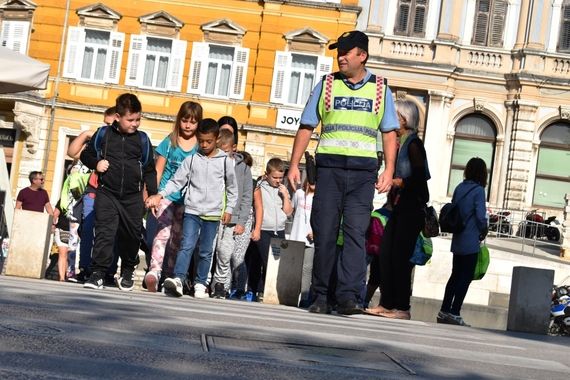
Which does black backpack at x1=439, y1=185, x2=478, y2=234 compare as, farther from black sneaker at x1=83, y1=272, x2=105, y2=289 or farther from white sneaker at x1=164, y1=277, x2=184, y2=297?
black sneaker at x1=83, y1=272, x2=105, y2=289

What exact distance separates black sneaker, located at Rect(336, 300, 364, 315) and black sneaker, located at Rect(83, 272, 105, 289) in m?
2.33

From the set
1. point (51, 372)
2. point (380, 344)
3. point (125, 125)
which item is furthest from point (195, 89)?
point (51, 372)

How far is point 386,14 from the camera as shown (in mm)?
41875

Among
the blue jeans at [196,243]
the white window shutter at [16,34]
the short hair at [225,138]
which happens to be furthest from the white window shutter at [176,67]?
the blue jeans at [196,243]

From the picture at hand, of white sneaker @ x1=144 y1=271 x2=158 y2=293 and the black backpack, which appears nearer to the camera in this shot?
white sneaker @ x1=144 y1=271 x2=158 y2=293

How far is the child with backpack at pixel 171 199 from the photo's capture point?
13219mm

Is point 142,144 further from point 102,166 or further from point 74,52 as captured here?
point 74,52

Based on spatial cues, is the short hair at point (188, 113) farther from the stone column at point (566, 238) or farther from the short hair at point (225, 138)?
the stone column at point (566, 238)

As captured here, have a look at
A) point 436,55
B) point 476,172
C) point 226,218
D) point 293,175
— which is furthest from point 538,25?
point 293,175

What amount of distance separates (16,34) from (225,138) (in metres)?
28.2

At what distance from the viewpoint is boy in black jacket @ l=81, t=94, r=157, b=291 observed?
40.5ft

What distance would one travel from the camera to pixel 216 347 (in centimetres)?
628

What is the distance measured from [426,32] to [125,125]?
1201 inches

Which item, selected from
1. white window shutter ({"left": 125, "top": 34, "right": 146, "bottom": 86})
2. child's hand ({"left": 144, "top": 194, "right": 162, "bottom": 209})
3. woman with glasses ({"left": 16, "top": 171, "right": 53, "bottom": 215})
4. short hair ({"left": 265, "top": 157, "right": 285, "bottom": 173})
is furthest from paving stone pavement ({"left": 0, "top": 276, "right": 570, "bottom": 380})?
white window shutter ({"left": 125, "top": 34, "right": 146, "bottom": 86})
